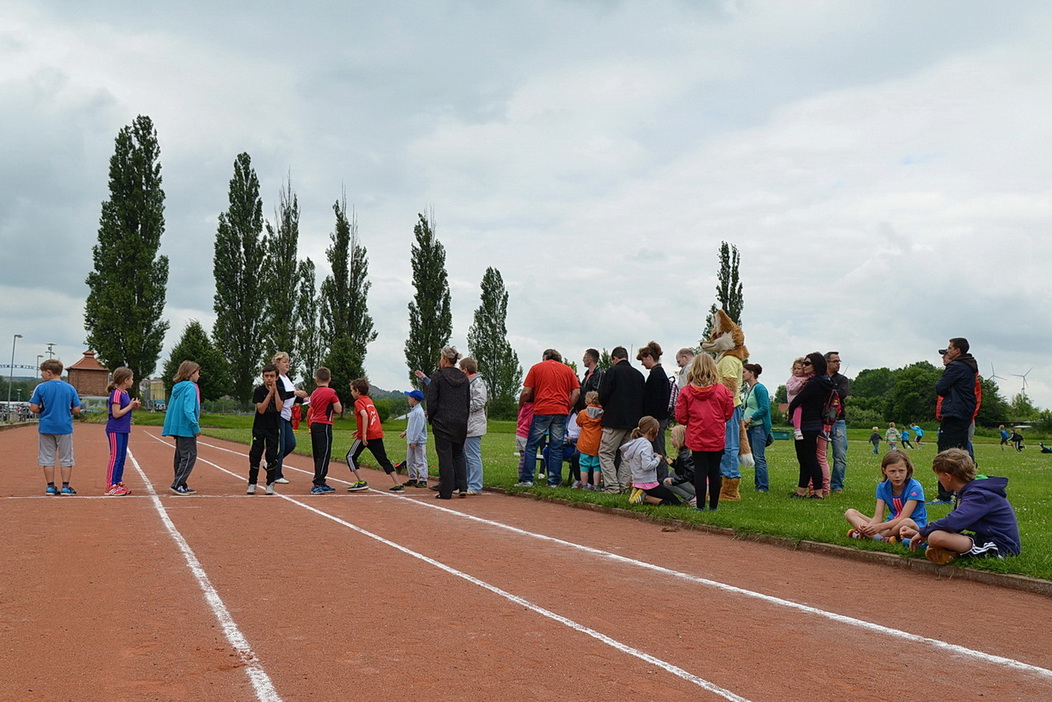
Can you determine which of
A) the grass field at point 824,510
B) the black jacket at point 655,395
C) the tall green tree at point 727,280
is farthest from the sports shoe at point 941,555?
the tall green tree at point 727,280

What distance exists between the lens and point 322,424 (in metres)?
14.1

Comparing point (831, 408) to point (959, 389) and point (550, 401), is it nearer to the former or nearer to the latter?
point (959, 389)

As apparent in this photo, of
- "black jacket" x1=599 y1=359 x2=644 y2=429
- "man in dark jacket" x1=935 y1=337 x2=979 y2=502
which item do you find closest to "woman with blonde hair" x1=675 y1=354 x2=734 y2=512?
Result: "black jacket" x1=599 y1=359 x2=644 y2=429

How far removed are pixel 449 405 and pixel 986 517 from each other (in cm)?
771

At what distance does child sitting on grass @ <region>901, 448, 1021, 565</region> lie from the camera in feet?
24.5

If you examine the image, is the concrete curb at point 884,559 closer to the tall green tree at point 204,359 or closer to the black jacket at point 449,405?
the black jacket at point 449,405

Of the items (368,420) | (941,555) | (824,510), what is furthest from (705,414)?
(368,420)

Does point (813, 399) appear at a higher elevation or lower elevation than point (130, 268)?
lower

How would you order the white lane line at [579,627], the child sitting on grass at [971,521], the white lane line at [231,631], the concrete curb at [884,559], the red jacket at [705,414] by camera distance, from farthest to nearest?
1. the red jacket at [705,414]
2. the child sitting on grass at [971,521]
3. the concrete curb at [884,559]
4. the white lane line at [579,627]
5. the white lane line at [231,631]

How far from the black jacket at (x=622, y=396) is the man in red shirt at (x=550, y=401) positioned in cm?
118

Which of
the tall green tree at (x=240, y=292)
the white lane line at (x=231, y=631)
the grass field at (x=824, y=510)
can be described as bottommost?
the white lane line at (x=231, y=631)

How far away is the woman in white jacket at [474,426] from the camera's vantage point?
1359cm

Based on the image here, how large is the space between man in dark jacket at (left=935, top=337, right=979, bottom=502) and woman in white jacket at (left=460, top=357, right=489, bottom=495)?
6.54m

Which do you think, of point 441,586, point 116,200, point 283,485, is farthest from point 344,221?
point 441,586
